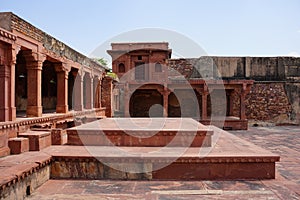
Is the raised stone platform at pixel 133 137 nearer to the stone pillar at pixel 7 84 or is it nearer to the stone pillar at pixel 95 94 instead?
the stone pillar at pixel 7 84

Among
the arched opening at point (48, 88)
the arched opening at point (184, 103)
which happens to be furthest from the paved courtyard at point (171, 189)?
the arched opening at point (184, 103)

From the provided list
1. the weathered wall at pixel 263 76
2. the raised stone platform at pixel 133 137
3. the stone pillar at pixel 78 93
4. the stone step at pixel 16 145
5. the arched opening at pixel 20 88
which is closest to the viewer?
the stone step at pixel 16 145

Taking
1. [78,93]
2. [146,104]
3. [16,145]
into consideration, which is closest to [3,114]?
[16,145]

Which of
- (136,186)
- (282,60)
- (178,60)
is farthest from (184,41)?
(282,60)

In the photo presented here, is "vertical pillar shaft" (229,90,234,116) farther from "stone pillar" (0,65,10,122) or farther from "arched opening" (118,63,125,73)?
"stone pillar" (0,65,10,122)

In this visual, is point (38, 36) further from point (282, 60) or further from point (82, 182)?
point (282, 60)

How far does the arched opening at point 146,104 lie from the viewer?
1772cm

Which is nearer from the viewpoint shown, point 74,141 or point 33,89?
point 74,141

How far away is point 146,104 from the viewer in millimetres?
17891

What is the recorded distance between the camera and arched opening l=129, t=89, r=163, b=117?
1772 centimetres

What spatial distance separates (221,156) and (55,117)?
543cm

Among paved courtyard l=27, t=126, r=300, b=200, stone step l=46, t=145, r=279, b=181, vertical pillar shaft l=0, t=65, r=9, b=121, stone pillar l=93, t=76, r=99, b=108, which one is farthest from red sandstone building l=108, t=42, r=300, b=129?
paved courtyard l=27, t=126, r=300, b=200

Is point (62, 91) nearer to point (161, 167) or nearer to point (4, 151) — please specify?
point (4, 151)

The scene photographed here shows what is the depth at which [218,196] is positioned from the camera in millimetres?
3959
